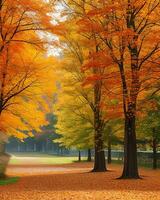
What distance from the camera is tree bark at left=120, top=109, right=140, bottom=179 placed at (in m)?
23.4

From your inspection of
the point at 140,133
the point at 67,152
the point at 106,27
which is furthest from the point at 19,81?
the point at 67,152

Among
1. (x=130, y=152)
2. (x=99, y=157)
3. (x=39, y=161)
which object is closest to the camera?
(x=130, y=152)

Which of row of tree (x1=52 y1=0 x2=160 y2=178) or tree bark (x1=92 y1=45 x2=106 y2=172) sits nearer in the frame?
row of tree (x1=52 y1=0 x2=160 y2=178)

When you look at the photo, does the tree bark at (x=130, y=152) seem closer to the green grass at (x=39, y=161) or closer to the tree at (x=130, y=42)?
the tree at (x=130, y=42)

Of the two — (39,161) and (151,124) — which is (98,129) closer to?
(151,124)

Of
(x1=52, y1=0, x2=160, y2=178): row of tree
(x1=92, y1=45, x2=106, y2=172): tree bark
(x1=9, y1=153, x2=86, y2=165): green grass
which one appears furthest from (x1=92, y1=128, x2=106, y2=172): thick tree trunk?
(x1=9, y1=153, x2=86, y2=165): green grass

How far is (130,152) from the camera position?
2361 centimetres

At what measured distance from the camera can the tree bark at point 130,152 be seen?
23.4 meters

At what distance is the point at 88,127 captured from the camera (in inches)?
1652

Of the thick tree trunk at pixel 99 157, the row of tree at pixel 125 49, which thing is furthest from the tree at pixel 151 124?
the row of tree at pixel 125 49

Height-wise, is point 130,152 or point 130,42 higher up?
point 130,42

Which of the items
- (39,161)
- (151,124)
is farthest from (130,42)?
(39,161)

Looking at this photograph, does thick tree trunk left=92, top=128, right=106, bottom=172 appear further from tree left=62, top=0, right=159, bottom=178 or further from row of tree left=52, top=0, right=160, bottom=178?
tree left=62, top=0, right=159, bottom=178

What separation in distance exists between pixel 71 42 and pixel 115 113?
811 centimetres
